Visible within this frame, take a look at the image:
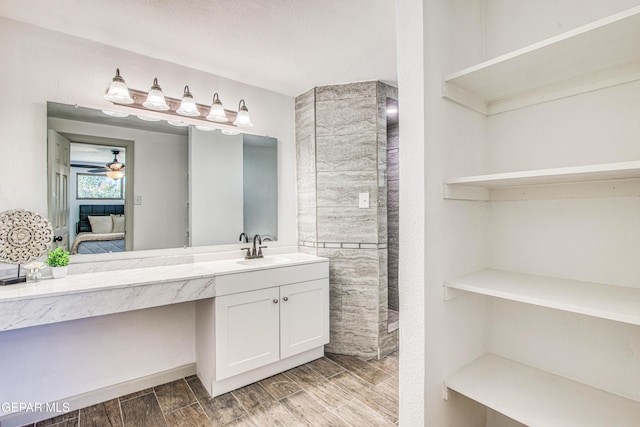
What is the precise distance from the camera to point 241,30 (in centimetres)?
190

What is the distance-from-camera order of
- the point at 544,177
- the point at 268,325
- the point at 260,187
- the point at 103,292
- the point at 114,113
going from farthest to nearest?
the point at 260,187 < the point at 268,325 < the point at 114,113 < the point at 103,292 < the point at 544,177

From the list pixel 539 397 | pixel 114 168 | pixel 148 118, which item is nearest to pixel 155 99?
pixel 148 118

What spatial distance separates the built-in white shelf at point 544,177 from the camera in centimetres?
87

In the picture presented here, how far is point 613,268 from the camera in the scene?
1117 mm

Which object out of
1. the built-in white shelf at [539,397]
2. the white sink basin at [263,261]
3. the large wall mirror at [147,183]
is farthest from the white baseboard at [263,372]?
the built-in white shelf at [539,397]

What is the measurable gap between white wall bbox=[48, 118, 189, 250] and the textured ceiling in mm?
598

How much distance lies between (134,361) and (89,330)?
37 centimetres

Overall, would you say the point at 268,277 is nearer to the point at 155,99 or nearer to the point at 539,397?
the point at 155,99

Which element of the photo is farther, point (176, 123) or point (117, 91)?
point (176, 123)

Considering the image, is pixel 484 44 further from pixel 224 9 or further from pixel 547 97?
pixel 224 9

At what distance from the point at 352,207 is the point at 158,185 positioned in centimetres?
157

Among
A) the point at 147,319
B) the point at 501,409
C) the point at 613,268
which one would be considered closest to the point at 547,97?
the point at 613,268

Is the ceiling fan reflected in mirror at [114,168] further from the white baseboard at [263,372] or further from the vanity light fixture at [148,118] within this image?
the white baseboard at [263,372]

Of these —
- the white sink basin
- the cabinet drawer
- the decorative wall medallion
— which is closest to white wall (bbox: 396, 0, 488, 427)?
the cabinet drawer
